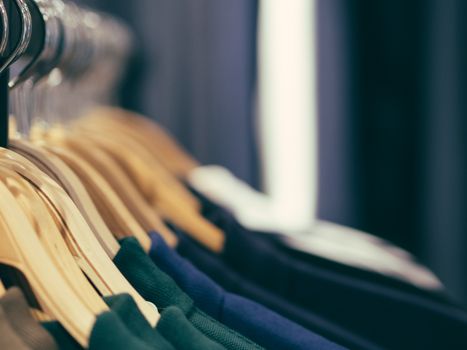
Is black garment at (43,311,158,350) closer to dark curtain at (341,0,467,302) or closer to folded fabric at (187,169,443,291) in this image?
folded fabric at (187,169,443,291)

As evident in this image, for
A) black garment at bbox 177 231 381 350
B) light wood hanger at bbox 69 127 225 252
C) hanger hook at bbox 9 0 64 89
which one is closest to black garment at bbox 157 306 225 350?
black garment at bbox 177 231 381 350

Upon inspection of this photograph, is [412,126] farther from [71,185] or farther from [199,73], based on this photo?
[71,185]

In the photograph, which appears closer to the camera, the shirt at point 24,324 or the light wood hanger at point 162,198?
the shirt at point 24,324

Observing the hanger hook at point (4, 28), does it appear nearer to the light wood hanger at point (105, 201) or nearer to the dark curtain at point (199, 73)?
the light wood hanger at point (105, 201)

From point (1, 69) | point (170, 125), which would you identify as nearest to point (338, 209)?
point (170, 125)

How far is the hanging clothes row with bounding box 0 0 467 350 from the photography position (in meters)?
0.51

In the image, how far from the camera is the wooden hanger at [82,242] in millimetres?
553

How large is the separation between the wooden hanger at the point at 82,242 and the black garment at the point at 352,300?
0.32 m

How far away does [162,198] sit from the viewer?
103 centimetres

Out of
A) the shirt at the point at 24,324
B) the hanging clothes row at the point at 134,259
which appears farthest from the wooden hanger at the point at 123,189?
the shirt at the point at 24,324

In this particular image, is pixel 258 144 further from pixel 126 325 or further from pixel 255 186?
pixel 126 325

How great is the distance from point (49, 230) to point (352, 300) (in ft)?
1.40

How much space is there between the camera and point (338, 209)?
1.79m

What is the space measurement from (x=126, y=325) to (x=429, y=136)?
1.30 metres
